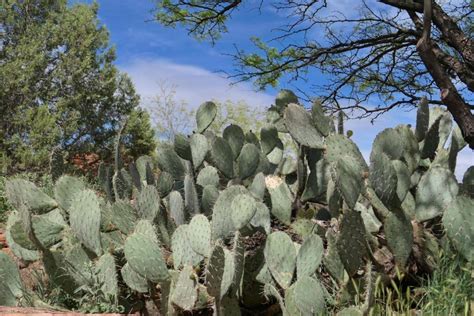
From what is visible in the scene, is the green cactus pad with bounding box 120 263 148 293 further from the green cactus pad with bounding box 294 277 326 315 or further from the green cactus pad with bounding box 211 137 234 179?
the green cactus pad with bounding box 211 137 234 179

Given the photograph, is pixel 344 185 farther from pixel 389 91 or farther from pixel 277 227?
pixel 389 91

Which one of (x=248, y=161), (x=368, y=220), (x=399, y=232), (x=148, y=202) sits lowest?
(x=399, y=232)

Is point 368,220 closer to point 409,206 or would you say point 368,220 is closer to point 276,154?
point 409,206

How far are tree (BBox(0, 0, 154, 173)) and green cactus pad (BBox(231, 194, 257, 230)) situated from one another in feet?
35.4

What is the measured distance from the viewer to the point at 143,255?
3311 millimetres

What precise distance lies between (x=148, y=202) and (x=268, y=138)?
1.66 m

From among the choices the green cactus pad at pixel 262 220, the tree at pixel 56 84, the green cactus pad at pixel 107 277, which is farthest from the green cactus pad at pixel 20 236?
the tree at pixel 56 84

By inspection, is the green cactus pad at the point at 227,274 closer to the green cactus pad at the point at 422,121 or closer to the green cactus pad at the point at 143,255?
the green cactus pad at the point at 143,255

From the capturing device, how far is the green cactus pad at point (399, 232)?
3572 millimetres

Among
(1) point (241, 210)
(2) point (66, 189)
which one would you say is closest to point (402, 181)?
(1) point (241, 210)

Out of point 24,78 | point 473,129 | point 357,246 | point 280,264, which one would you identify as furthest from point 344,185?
point 24,78

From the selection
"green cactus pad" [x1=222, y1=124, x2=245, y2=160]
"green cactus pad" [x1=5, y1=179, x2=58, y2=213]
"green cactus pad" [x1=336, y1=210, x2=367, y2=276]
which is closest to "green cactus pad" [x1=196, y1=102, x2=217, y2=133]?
"green cactus pad" [x1=222, y1=124, x2=245, y2=160]

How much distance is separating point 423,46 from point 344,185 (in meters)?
4.03

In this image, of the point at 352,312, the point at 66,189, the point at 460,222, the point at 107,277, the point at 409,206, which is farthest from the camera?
the point at 66,189
